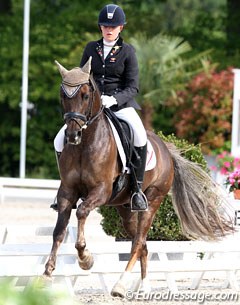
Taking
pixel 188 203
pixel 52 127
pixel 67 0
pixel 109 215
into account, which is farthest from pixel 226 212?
pixel 67 0

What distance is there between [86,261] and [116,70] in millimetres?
1641

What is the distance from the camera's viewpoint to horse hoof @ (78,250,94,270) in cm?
712

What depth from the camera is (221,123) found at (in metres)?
24.2

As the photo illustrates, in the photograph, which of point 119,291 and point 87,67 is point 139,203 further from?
point 87,67

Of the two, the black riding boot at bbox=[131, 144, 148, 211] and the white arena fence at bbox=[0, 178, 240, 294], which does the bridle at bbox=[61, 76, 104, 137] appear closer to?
the black riding boot at bbox=[131, 144, 148, 211]

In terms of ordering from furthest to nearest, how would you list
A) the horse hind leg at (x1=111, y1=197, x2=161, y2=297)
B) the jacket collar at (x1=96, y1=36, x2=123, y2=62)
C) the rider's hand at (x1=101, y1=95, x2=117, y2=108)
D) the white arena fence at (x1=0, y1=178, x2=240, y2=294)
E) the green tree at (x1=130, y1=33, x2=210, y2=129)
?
the green tree at (x1=130, y1=33, x2=210, y2=129) < the horse hind leg at (x1=111, y1=197, x2=161, y2=297) < the jacket collar at (x1=96, y1=36, x2=123, y2=62) < the rider's hand at (x1=101, y1=95, x2=117, y2=108) < the white arena fence at (x1=0, y1=178, x2=240, y2=294)

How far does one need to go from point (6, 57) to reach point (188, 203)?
65.5ft

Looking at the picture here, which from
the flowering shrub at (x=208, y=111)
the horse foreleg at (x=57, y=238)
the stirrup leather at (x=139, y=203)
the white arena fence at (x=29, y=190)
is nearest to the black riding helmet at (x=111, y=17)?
the stirrup leather at (x=139, y=203)

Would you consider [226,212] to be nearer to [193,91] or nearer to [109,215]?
[109,215]

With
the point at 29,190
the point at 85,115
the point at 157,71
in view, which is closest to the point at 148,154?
the point at 85,115

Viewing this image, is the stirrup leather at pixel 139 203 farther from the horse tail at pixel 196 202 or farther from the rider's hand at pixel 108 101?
the horse tail at pixel 196 202

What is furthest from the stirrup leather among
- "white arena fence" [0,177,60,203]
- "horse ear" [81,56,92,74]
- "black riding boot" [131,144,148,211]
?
"white arena fence" [0,177,60,203]

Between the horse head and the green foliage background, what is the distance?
19.5 metres

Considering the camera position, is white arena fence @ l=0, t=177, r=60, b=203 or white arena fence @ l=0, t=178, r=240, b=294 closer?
→ white arena fence @ l=0, t=178, r=240, b=294
